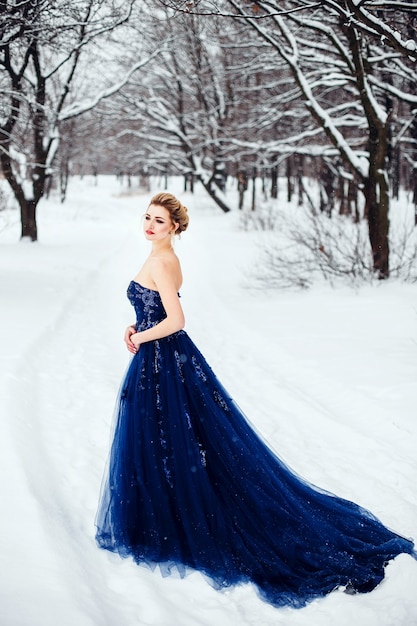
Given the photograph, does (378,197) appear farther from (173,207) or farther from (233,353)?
(173,207)

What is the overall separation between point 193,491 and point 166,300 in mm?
1042

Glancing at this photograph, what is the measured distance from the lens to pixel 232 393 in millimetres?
5684

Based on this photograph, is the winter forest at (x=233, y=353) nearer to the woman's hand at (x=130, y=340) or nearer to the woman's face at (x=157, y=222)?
the woman's hand at (x=130, y=340)

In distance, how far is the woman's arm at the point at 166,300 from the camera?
9.68 feet

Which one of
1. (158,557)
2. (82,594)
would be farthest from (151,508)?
(82,594)

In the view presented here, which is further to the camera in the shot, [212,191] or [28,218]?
[212,191]

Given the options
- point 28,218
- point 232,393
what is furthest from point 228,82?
point 232,393

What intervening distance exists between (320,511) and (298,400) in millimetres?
2330

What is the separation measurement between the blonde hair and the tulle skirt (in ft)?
2.07

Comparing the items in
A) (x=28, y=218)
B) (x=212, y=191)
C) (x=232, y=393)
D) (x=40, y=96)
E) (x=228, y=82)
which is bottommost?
(x=232, y=393)

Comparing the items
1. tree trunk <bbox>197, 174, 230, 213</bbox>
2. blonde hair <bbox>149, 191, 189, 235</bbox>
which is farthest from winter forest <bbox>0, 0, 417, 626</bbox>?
tree trunk <bbox>197, 174, 230, 213</bbox>

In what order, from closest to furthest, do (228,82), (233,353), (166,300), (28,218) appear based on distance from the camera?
(166,300) → (233,353) → (28,218) → (228,82)

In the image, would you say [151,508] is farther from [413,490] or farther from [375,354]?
[375,354]

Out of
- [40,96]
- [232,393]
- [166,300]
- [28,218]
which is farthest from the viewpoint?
[28,218]
